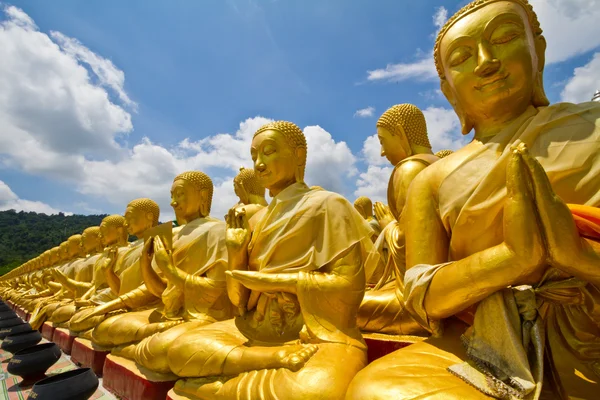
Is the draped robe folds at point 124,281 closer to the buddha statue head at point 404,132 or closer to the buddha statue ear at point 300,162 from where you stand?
the buddha statue ear at point 300,162

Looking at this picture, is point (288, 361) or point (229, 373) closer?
point (288, 361)

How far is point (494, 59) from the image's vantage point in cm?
207

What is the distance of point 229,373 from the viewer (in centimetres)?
277

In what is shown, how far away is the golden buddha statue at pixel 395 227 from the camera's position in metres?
3.41

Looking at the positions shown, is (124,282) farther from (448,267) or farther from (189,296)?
(448,267)

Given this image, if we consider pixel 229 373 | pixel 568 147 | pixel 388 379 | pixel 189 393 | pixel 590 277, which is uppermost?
pixel 568 147

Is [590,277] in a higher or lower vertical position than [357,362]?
higher

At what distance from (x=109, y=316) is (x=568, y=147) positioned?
5564 mm

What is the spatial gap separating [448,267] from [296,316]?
1.57 metres

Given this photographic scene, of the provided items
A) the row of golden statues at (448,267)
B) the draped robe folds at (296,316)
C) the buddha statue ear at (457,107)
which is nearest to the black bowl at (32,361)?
the row of golden statues at (448,267)

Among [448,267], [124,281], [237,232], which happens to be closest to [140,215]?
[124,281]

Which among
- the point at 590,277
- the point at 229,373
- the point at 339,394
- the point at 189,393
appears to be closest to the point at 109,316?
the point at 189,393

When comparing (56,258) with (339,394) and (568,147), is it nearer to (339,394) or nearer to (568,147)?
(339,394)

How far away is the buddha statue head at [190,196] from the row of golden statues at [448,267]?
1.09m
